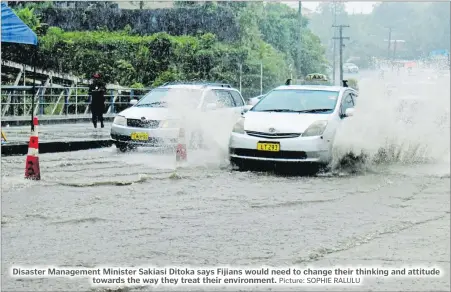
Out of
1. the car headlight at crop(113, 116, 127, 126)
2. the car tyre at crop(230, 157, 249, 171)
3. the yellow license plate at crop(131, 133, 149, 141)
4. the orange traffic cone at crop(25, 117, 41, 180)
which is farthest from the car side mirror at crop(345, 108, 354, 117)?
the orange traffic cone at crop(25, 117, 41, 180)

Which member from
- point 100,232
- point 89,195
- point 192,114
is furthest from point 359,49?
point 100,232

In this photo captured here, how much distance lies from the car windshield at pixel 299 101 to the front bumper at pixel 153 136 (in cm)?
238

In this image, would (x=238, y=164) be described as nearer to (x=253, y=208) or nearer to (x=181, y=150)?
(x=181, y=150)

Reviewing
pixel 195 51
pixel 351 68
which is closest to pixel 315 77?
pixel 195 51

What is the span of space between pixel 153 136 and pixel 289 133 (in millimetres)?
3817

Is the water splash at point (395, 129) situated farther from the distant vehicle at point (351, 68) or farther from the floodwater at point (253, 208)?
the distant vehicle at point (351, 68)

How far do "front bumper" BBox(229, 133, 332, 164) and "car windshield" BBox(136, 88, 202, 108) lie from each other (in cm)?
408

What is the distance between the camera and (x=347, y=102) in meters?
12.9

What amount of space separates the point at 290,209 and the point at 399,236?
69.6 inches

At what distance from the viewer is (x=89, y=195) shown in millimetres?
8984

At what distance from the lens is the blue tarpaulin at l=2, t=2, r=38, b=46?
43.7ft

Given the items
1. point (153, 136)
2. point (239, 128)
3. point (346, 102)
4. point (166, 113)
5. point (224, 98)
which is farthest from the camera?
point (224, 98)

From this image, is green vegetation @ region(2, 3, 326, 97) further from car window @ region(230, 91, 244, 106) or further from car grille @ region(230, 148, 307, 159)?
car grille @ region(230, 148, 307, 159)

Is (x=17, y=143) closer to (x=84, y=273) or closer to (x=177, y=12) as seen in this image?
(x=84, y=273)
